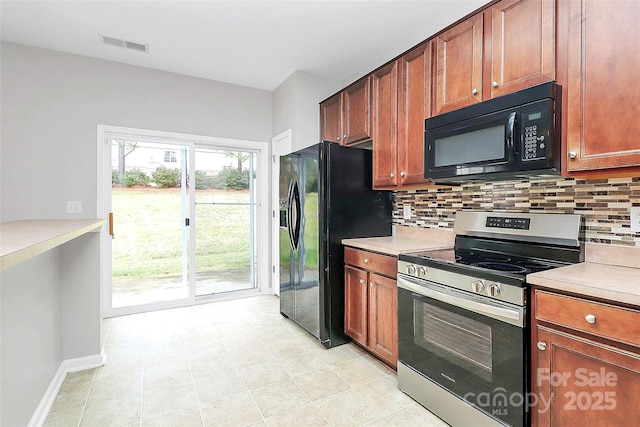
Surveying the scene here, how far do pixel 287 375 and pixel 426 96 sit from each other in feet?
7.33

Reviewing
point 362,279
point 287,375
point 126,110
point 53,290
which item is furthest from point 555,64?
point 126,110

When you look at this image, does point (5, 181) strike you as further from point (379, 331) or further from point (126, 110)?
point (379, 331)

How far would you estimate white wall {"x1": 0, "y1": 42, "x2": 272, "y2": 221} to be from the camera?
9.86ft

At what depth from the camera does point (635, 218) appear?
5.17 feet

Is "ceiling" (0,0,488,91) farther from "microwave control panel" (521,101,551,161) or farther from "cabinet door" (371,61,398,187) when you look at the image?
"microwave control panel" (521,101,551,161)

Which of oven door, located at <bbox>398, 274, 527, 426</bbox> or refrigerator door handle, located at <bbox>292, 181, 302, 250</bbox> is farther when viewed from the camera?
refrigerator door handle, located at <bbox>292, 181, 302, 250</bbox>

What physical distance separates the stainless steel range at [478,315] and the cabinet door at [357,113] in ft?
4.26

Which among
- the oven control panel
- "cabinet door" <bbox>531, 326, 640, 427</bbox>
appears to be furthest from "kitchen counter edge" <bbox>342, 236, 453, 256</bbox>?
"cabinet door" <bbox>531, 326, 640, 427</bbox>

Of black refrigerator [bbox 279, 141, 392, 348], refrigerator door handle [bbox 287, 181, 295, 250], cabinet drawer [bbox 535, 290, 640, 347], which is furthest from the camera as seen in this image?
refrigerator door handle [bbox 287, 181, 295, 250]

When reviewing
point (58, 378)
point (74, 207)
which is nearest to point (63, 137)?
point (74, 207)

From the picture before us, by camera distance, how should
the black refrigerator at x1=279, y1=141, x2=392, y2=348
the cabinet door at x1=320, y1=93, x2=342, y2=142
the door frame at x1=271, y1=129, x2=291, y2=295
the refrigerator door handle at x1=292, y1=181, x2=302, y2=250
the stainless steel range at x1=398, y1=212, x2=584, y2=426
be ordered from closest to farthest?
the stainless steel range at x1=398, y1=212, x2=584, y2=426 → the black refrigerator at x1=279, y1=141, x2=392, y2=348 → the refrigerator door handle at x1=292, y1=181, x2=302, y2=250 → the cabinet door at x1=320, y1=93, x2=342, y2=142 → the door frame at x1=271, y1=129, x2=291, y2=295

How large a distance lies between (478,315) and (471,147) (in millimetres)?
977

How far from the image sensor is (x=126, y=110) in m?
3.46

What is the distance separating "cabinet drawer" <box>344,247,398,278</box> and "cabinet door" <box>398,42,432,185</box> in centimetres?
62
